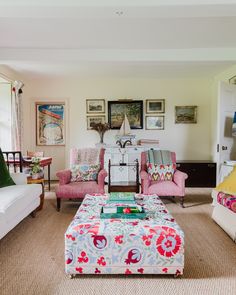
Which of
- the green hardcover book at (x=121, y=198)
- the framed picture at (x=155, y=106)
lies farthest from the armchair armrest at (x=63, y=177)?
the framed picture at (x=155, y=106)

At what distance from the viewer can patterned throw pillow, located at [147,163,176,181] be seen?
415cm

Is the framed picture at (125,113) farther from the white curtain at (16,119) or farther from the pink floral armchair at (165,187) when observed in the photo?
the pink floral armchair at (165,187)

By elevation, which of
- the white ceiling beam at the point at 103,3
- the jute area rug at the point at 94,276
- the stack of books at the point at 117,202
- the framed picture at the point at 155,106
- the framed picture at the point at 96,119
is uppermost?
the white ceiling beam at the point at 103,3

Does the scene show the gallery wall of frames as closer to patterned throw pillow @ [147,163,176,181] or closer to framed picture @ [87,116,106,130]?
framed picture @ [87,116,106,130]

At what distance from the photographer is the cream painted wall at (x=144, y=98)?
233 inches

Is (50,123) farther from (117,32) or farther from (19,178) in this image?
(117,32)

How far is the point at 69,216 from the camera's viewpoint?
3.58 metres

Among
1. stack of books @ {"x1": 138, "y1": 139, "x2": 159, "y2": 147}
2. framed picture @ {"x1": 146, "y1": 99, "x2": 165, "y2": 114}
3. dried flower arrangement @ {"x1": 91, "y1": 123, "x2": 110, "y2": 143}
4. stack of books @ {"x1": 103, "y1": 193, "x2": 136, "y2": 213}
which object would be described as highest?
framed picture @ {"x1": 146, "y1": 99, "x2": 165, "y2": 114}

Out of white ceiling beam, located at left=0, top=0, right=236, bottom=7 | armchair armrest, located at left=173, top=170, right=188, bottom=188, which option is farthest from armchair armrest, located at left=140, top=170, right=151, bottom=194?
white ceiling beam, located at left=0, top=0, right=236, bottom=7

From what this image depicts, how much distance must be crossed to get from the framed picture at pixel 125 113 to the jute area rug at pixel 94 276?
2997 millimetres

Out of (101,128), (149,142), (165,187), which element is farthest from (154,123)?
(165,187)

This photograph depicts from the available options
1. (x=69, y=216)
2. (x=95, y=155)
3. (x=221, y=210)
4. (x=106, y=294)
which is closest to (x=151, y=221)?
(x=106, y=294)

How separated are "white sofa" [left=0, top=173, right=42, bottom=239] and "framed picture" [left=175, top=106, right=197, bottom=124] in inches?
145

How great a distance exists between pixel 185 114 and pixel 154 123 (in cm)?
75
